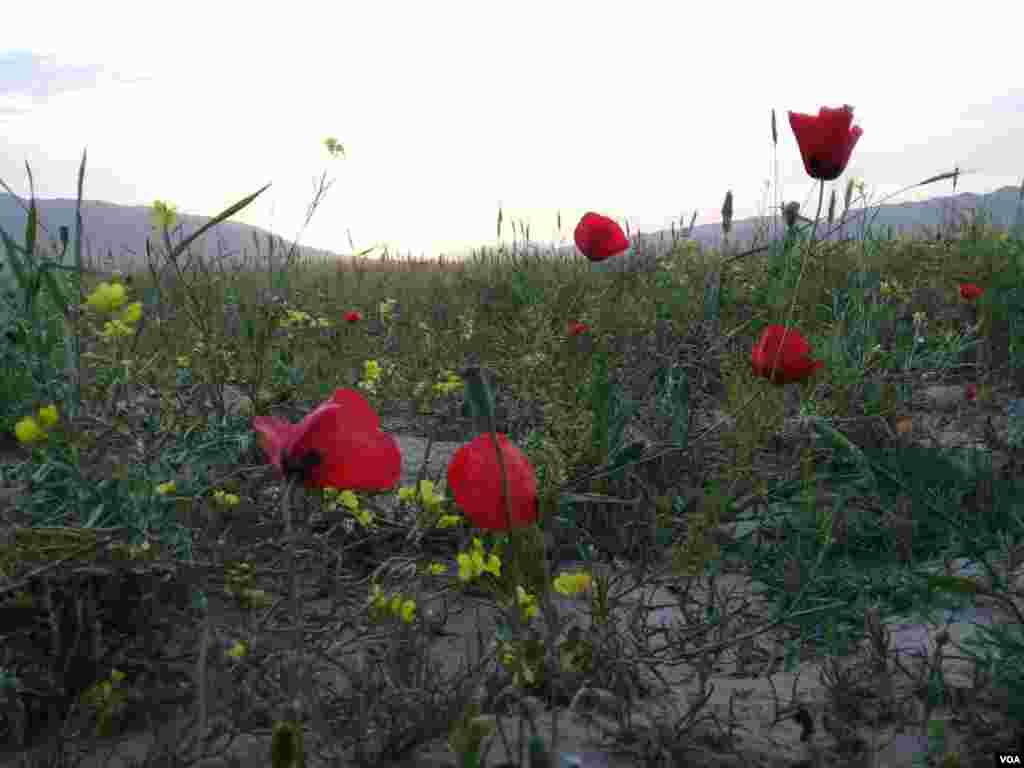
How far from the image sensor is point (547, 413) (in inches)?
100

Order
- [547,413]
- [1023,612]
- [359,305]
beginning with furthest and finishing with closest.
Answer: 1. [359,305]
2. [547,413]
3. [1023,612]

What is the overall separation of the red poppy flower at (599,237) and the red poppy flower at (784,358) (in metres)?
1.20

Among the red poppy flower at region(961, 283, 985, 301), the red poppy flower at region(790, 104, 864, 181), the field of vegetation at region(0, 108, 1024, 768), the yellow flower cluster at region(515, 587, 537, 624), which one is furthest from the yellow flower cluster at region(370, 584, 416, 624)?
the red poppy flower at region(961, 283, 985, 301)

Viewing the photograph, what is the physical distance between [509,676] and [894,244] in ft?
17.5

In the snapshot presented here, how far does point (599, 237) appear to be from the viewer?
10.6 feet

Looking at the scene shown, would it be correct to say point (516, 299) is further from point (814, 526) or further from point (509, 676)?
point (509, 676)

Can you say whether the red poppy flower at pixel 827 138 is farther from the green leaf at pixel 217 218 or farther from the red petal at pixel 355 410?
the red petal at pixel 355 410

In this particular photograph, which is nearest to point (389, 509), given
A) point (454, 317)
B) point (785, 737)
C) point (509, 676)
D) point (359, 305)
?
point (509, 676)

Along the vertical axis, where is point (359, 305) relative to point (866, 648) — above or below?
above

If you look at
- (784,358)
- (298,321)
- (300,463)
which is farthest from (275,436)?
(298,321)

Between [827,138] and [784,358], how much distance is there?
61cm

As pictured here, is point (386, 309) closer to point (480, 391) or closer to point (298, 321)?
point (298, 321)

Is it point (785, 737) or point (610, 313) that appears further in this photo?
point (610, 313)

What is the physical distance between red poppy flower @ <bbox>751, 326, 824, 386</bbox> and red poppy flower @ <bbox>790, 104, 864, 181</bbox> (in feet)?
1.68
